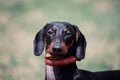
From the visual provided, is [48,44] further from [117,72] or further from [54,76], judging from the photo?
[117,72]

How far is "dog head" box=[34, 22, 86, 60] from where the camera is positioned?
501cm

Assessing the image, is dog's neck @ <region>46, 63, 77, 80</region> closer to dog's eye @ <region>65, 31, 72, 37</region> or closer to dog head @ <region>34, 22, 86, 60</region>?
dog head @ <region>34, 22, 86, 60</region>

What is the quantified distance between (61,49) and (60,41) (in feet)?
0.39

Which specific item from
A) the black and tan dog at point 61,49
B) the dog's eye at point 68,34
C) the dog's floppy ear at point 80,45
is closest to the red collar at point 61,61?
the black and tan dog at point 61,49

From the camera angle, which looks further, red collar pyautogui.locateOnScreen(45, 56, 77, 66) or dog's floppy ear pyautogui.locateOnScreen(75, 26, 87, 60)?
dog's floppy ear pyautogui.locateOnScreen(75, 26, 87, 60)

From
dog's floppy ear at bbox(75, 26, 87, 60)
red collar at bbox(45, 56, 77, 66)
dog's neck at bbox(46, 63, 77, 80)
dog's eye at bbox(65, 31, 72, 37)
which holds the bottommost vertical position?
dog's neck at bbox(46, 63, 77, 80)

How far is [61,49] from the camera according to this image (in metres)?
4.96

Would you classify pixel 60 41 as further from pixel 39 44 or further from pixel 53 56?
pixel 39 44

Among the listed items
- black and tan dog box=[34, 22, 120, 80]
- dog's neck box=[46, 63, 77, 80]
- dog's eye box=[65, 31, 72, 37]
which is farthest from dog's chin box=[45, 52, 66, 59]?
dog's eye box=[65, 31, 72, 37]

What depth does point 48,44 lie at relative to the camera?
5148mm

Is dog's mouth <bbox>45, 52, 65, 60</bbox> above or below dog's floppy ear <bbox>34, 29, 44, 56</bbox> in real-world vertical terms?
below

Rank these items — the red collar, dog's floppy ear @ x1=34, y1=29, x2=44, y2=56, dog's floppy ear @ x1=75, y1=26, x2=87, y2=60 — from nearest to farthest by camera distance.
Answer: the red collar → dog's floppy ear @ x1=75, y1=26, x2=87, y2=60 → dog's floppy ear @ x1=34, y1=29, x2=44, y2=56

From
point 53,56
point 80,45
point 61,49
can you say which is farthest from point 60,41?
point 80,45

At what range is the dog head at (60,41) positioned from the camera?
5008 mm
